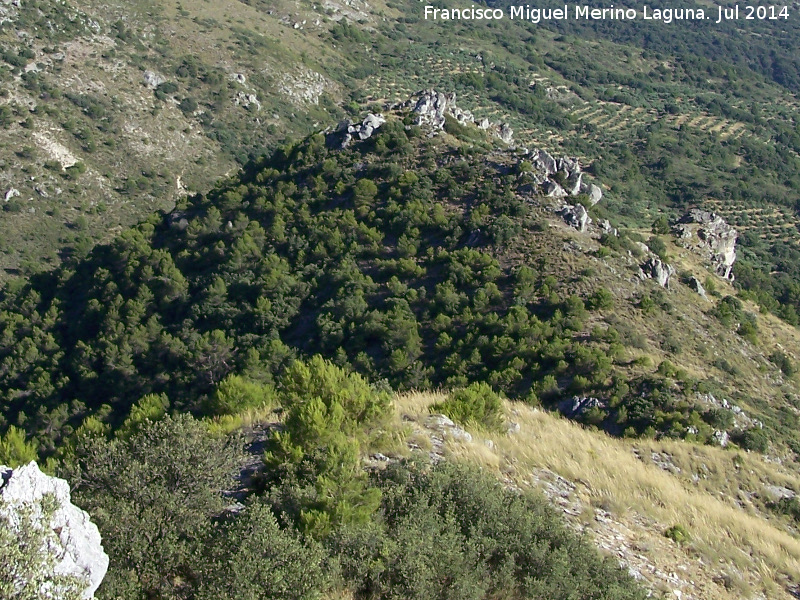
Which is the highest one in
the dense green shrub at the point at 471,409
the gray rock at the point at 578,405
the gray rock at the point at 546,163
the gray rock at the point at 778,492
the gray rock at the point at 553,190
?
the gray rock at the point at 546,163

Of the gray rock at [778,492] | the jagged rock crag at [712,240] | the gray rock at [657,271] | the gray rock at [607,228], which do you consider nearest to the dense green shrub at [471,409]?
the gray rock at [778,492]

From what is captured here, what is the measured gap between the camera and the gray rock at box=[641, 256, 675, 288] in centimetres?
2706

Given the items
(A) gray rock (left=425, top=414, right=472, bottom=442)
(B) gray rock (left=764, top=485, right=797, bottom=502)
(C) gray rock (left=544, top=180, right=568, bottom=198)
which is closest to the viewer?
(A) gray rock (left=425, top=414, right=472, bottom=442)

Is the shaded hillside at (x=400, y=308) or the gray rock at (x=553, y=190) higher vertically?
the gray rock at (x=553, y=190)

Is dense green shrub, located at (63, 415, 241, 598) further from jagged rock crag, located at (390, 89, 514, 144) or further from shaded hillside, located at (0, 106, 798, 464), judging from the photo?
jagged rock crag, located at (390, 89, 514, 144)

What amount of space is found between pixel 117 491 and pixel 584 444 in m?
7.75

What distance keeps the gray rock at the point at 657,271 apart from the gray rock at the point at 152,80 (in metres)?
61.5

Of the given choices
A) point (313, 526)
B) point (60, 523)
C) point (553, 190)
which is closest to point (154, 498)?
point (60, 523)

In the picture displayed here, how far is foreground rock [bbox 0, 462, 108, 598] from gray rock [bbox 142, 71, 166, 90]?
74.8 meters

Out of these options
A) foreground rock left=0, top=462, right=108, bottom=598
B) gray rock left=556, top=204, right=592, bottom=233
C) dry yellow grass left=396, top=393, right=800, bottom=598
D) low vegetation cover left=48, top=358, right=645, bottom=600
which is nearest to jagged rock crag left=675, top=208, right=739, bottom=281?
gray rock left=556, top=204, right=592, bottom=233

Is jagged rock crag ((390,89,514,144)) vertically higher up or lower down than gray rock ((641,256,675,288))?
higher up

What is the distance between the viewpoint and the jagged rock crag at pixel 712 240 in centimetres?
3800

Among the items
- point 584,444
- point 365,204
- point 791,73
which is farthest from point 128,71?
point 791,73

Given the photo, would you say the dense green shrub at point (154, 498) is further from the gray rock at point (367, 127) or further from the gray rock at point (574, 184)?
the gray rock at point (367, 127)
